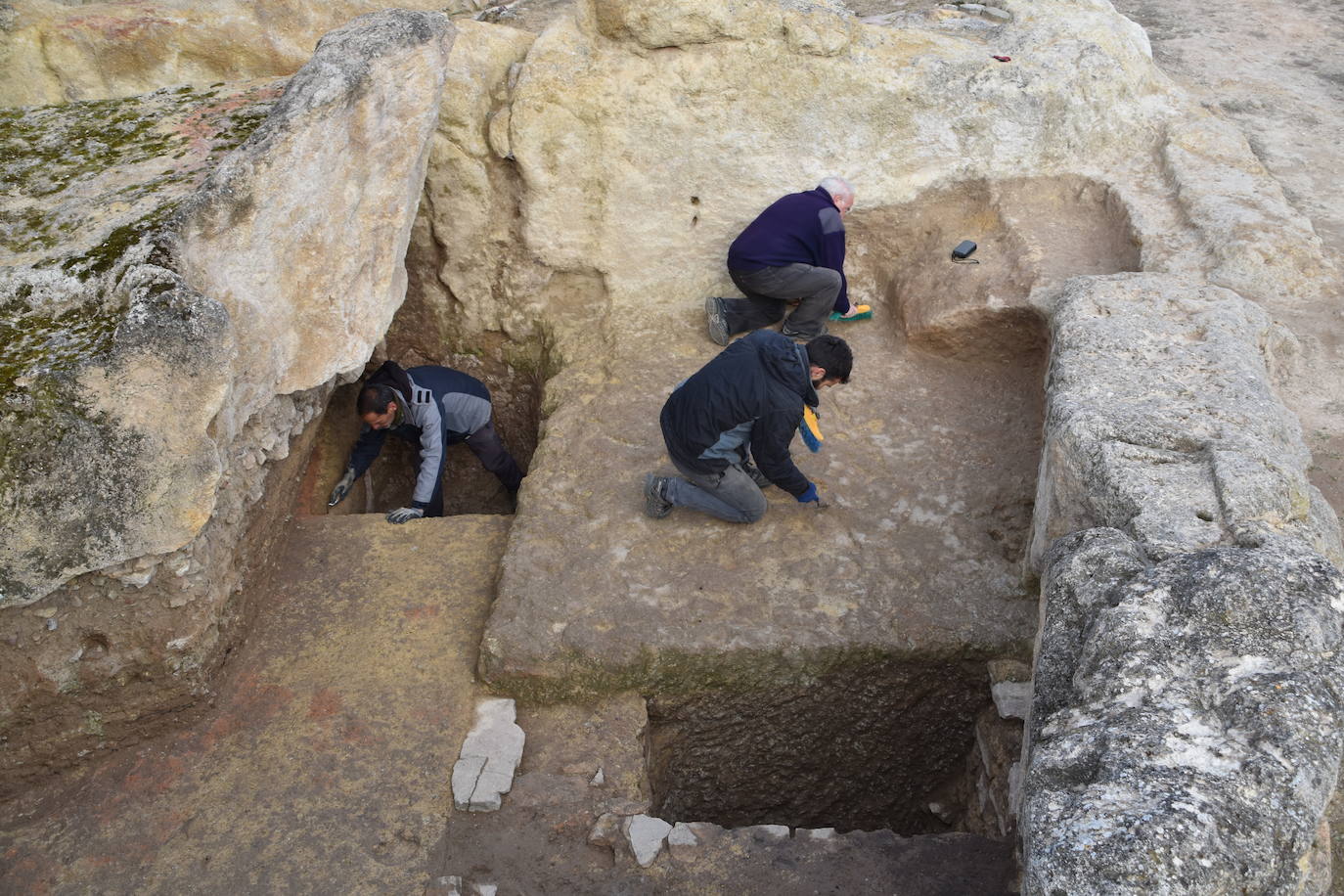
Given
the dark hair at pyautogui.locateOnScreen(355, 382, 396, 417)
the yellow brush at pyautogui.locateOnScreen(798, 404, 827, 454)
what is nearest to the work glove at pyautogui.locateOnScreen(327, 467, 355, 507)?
the dark hair at pyautogui.locateOnScreen(355, 382, 396, 417)

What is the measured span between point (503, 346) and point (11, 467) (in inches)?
137

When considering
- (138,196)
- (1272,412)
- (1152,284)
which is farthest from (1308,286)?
(138,196)

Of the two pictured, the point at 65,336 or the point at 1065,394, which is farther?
the point at 1065,394

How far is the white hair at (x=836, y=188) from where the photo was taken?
5.70 m

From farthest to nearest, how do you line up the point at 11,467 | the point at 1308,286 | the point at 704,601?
1. the point at 1308,286
2. the point at 704,601
3. the point at 11,467

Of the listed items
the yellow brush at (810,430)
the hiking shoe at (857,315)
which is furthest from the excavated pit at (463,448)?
the yellow brush at (810,430)

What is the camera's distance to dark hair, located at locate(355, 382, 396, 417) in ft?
17.1

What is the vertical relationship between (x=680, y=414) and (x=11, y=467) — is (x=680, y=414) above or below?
below

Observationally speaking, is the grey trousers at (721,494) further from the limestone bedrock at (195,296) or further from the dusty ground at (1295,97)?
the dusty ground at (1295,97)

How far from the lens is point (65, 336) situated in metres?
3.40

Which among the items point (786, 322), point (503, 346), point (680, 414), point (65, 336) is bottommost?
point (503, 346)

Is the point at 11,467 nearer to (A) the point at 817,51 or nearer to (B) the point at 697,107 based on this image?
(B) the point at 697,107

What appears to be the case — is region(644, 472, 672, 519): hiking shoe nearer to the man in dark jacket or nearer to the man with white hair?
the man in dark jacket

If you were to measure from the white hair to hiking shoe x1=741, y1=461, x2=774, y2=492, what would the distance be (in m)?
1.74
